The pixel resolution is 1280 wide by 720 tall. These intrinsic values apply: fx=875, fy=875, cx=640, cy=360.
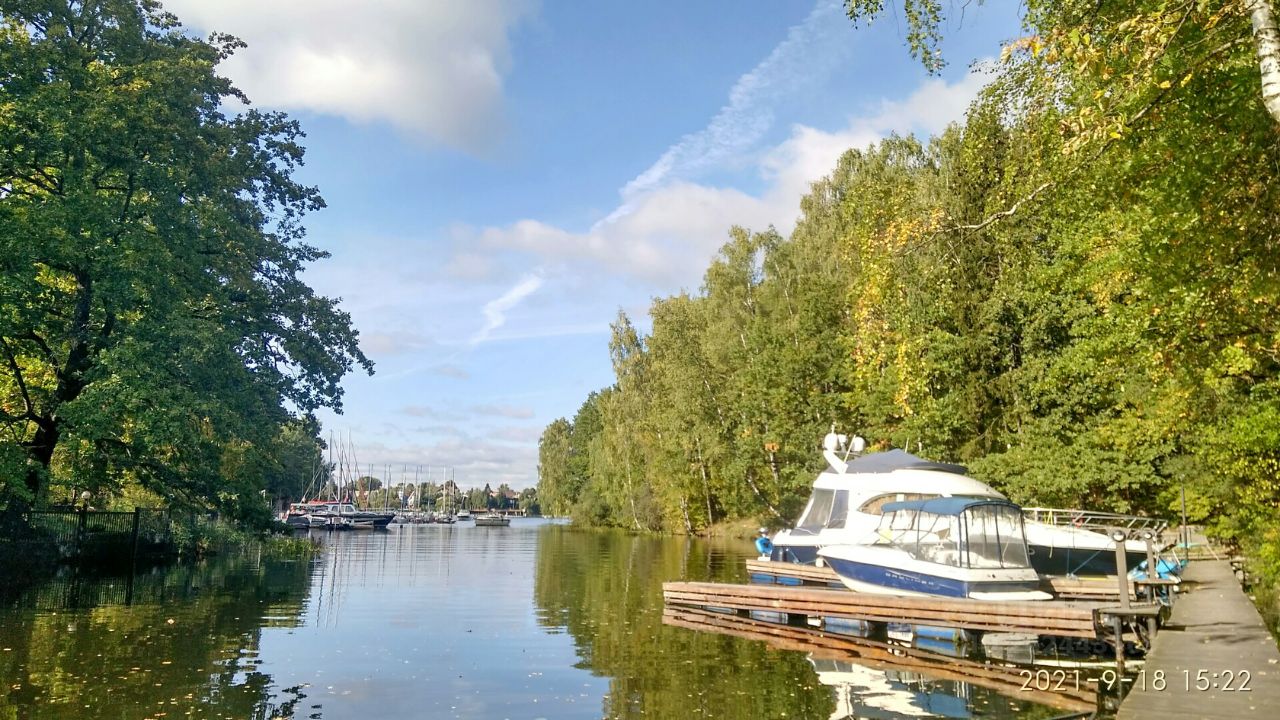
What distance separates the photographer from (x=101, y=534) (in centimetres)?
3047

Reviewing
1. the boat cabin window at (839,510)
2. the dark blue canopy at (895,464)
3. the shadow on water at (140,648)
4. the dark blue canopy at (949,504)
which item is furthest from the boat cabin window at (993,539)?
the shadow on water at (140,648)

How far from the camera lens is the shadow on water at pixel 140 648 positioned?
11273mm

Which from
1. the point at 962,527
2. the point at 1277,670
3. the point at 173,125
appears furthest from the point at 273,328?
the point at 1277,670

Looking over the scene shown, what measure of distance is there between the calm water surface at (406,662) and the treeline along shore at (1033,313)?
6.82m

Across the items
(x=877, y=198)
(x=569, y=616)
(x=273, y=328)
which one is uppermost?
(x=877, y=198)

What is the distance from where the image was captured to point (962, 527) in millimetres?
18766

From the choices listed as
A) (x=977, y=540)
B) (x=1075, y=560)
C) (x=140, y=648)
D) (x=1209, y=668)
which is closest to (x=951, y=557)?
(x=977, y=540)

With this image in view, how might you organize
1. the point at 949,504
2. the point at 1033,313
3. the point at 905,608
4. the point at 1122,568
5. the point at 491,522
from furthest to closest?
1. the point at 491,522
2. the point at 1033,313
3. the point at 949,504
4. the point at 905,608
5. the point at 1122,568

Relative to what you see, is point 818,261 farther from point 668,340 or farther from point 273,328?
point 273,328

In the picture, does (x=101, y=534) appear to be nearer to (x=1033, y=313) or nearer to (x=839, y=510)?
(x=839, y=510)

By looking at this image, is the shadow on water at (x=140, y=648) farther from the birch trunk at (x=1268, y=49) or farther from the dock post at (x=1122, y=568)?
the dock post at (x=1122, y=568)

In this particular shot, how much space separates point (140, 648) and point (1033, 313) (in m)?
32.5

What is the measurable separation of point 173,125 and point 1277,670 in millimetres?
29208

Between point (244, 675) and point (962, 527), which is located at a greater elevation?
point (962, 527)
